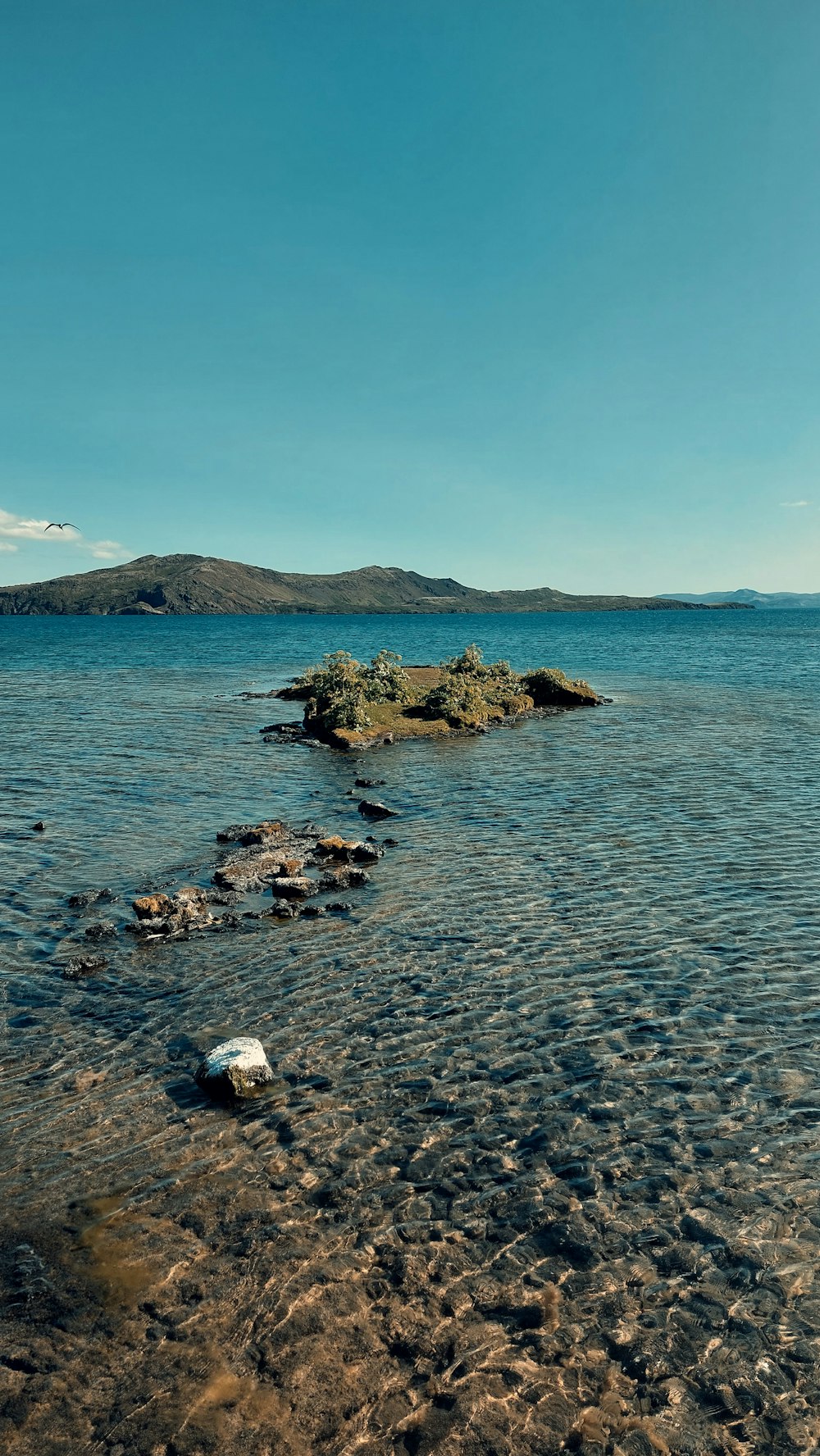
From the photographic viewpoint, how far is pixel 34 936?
16812mm

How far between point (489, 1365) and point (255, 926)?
1116 cm

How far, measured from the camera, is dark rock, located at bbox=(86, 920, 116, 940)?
16781 mm

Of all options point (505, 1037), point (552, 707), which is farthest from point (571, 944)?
point (552, 707)

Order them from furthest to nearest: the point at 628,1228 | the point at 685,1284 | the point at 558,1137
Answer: the point at 558,1137 → the point at 628,1228 → the point at 685,1284

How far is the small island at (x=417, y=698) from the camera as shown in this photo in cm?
4331

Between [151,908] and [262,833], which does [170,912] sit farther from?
[262,833]

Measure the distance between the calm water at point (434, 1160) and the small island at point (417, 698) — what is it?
66.4 feet

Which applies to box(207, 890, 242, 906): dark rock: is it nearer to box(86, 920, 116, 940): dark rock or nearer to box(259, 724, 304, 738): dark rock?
box(86, 920, 116, 940): dark rock

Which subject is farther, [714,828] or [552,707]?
[552,707]

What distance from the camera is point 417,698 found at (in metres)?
50.8

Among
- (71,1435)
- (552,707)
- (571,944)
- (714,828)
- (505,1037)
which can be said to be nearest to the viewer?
(71,1435)

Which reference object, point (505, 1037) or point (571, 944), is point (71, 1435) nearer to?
point (505, 1037)

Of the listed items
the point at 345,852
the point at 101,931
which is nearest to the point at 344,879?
the point at 345,852

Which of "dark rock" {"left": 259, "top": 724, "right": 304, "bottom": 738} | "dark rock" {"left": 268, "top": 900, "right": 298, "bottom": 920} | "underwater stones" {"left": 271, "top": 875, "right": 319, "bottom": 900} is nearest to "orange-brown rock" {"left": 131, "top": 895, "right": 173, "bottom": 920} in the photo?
"dark rock" {"left": 268, "top": 900, "right": 298, "bottom": 920}
